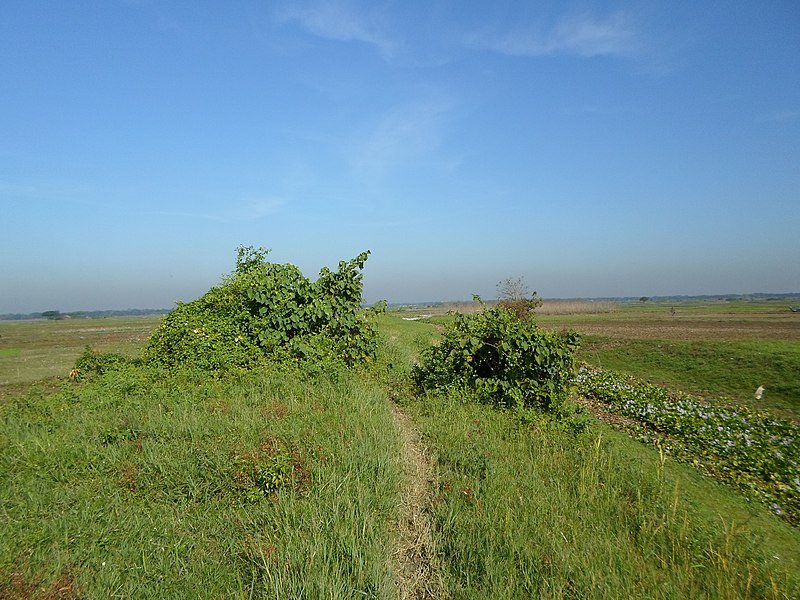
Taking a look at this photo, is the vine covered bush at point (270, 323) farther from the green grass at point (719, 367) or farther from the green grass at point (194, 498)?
the green grass at point (719, 367)

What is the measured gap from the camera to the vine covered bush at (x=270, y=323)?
9044 millimetres

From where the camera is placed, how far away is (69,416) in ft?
19.6

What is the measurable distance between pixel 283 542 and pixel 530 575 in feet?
6.26

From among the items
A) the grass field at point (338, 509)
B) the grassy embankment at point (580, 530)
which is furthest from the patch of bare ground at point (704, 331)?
the grass field at point (338, 509)

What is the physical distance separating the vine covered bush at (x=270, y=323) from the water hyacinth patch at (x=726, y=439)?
559 centimetres

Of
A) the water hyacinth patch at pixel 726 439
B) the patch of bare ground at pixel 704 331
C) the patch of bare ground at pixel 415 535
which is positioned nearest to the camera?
the patch of bare ground at pixel 415 535

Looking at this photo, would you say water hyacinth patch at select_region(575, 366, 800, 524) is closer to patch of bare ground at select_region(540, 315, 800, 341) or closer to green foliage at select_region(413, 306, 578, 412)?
green foliage at select_region(413, 306, 578, 412)

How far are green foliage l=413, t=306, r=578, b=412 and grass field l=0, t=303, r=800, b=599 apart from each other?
119 cm

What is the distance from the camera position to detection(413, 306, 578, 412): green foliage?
8031mm

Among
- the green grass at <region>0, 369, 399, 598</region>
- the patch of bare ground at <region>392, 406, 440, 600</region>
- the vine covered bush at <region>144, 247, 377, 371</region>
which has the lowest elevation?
the patch of bare ground at <region>392, 406, 440, 600</region>

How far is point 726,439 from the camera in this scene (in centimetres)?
920

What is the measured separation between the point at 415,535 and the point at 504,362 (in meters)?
5.17

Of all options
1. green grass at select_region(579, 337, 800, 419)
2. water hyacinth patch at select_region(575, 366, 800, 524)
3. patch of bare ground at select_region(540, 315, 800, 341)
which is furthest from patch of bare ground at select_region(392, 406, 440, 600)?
patch of bare ground at select_region(540, 315, 800, 341)

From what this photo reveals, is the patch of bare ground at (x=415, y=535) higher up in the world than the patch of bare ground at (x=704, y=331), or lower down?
higher up
